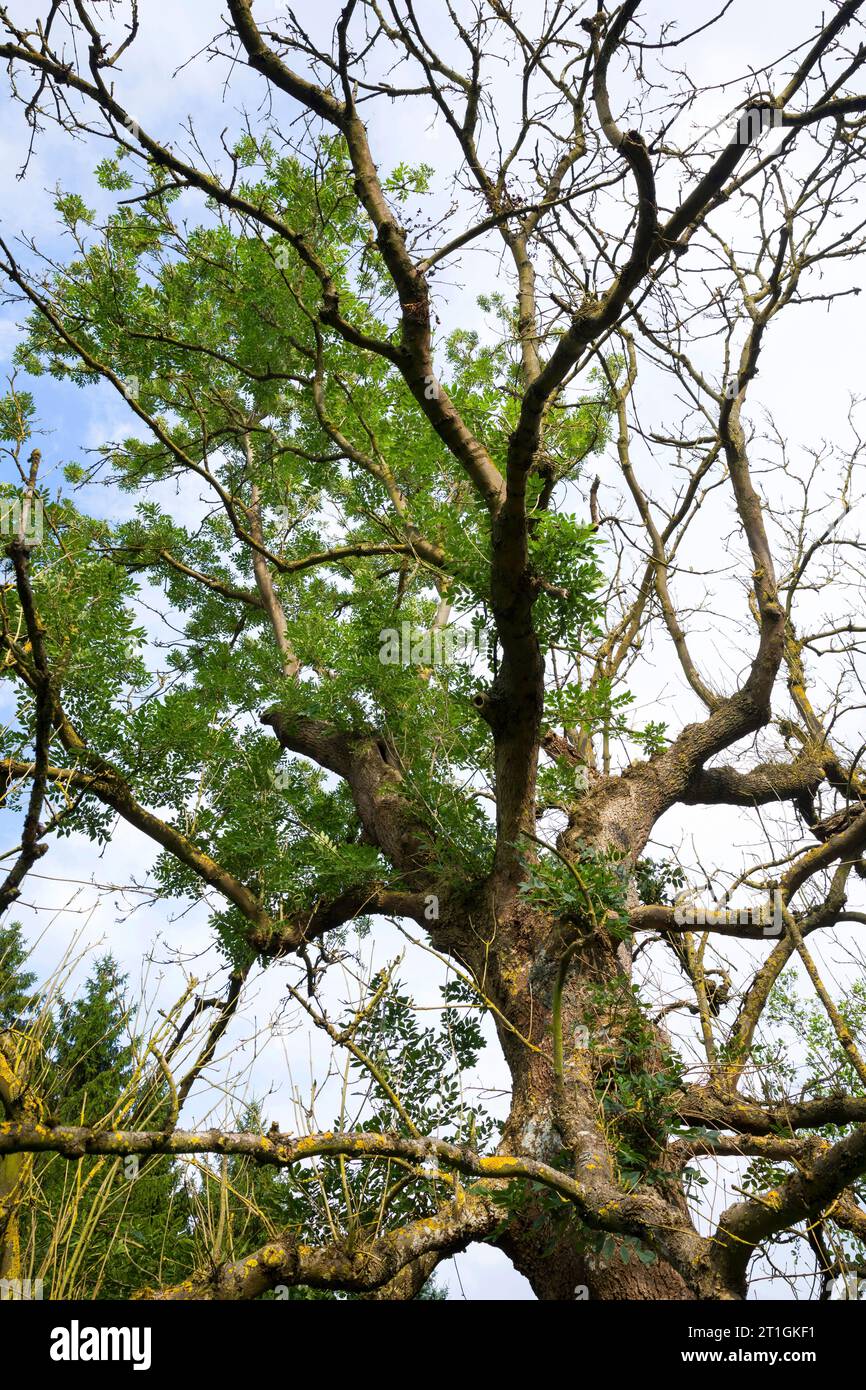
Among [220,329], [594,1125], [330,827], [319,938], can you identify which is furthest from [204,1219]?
[220,329]

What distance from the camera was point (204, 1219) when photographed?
350cm

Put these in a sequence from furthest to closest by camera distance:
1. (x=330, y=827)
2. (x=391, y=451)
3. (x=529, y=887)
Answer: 1. (x=391, y=451)
2. (x=330, y=827)
3. (x=529, y=887)

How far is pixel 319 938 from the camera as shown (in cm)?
712

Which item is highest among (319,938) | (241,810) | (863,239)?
(863,239)

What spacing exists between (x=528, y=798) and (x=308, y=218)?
558 cm

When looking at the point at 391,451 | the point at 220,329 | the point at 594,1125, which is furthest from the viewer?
the point at 220,329

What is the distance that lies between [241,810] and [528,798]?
8.19 ft

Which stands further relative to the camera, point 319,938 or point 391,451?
point 391,451

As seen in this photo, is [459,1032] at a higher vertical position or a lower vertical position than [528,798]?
lower
